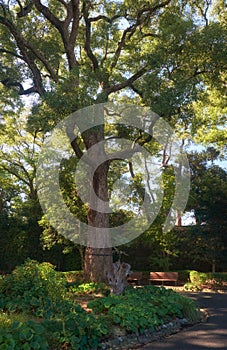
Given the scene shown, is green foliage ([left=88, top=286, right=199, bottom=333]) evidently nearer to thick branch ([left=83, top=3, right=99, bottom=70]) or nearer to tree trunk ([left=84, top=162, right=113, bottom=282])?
tree trunk ([left=84, top=162, right=113, bottom=282])

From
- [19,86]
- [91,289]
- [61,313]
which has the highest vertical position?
[19,86]

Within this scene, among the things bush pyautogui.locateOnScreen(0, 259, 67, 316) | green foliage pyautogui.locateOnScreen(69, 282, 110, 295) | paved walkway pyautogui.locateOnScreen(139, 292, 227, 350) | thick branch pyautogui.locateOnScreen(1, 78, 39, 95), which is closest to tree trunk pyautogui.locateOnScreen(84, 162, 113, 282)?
green foliage pyautogui.locateOnScreen(69, 282, 110, 295)

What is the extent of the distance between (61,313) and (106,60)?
10.2 m

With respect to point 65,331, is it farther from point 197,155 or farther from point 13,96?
point 197,155

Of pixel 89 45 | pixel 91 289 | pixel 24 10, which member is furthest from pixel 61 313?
pixel 89 45

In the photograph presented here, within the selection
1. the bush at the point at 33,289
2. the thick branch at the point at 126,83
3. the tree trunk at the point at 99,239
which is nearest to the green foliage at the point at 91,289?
the tree trunk at the point at 99,239

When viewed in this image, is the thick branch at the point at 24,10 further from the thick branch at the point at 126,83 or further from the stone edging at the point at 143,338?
the stone edging at the point at 143,338

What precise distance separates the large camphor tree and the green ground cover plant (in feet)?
13.9

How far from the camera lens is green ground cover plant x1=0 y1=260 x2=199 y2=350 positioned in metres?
4.09

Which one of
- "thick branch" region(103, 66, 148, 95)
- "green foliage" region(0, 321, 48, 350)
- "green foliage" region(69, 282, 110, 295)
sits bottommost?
"green foliage" region(0, 321, 48, 350)

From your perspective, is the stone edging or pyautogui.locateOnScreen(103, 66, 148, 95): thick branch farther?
pyautogui.locateOnScreen(103, 66, 148, 95): thick branch

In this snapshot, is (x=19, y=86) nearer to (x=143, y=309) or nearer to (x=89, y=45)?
(x=89, y=45)

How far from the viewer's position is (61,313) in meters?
4.89

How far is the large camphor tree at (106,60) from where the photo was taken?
9.67m
